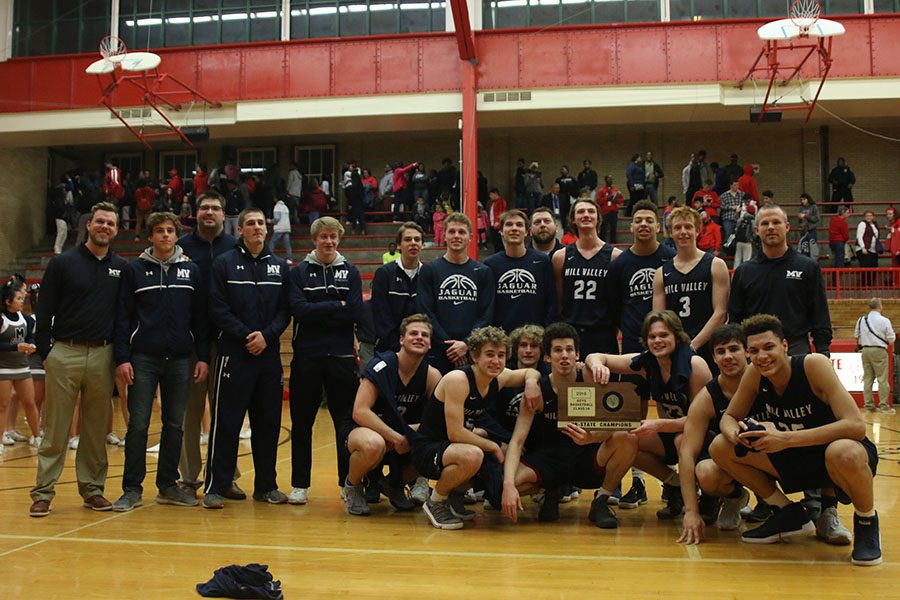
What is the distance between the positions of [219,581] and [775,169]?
22718mm

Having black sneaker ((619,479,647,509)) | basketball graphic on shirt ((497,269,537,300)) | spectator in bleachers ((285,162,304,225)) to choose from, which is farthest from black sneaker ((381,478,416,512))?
spectator in bleachers ((285,162,304,225))

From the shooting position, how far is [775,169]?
919 inches

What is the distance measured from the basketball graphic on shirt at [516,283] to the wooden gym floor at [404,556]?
5.11ft

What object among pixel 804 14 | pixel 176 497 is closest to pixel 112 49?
pixel 804 14

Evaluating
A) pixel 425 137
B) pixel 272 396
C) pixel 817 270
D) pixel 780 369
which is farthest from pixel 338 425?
pixel 425 137

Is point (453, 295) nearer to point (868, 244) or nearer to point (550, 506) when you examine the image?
point (550, 506)

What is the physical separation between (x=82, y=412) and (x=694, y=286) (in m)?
4.30

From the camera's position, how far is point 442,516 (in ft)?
17.0

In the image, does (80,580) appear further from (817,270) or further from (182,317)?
(817,270)

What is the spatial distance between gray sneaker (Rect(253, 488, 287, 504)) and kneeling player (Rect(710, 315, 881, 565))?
303 centimetres

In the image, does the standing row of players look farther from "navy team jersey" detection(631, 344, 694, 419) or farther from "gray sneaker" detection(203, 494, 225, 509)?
"gray sneaker" detection(203, 494, 225, 509)

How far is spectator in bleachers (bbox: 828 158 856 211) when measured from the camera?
21.0 m

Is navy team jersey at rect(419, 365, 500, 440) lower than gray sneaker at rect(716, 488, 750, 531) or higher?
higher

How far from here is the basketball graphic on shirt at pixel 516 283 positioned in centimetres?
607
